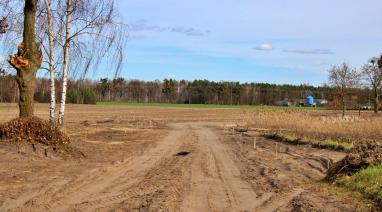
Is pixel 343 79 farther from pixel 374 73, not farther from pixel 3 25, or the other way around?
pixel 3 25

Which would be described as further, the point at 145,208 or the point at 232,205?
the point at 232,205

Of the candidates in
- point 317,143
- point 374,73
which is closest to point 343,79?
point 374,73

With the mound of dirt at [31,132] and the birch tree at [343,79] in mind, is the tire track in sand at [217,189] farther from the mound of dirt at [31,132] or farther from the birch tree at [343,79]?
the birch tree at [343,79]

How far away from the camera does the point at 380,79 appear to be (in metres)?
58.3

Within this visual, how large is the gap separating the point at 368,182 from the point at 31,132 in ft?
33.9

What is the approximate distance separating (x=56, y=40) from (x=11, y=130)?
601 centimetres

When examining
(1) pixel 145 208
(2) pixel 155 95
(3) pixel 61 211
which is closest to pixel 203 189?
(1) pixel 145 208

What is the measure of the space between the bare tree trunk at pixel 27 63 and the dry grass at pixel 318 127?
513 inches

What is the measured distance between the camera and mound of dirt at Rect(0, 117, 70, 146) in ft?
53.6

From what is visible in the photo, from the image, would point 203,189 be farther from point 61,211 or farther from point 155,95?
point 155,95

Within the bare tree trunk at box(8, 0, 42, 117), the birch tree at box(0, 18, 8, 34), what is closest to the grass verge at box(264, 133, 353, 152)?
the bare tree trunk at box(8, 0, 42, 117)

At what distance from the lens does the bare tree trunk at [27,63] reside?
17172 mm

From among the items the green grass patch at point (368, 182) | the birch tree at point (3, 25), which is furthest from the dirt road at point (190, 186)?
the birch tree at point (3, 25)

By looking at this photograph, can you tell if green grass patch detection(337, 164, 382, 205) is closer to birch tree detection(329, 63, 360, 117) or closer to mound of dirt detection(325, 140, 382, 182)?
mound of dirt detection(325, 140, 382, 182)
